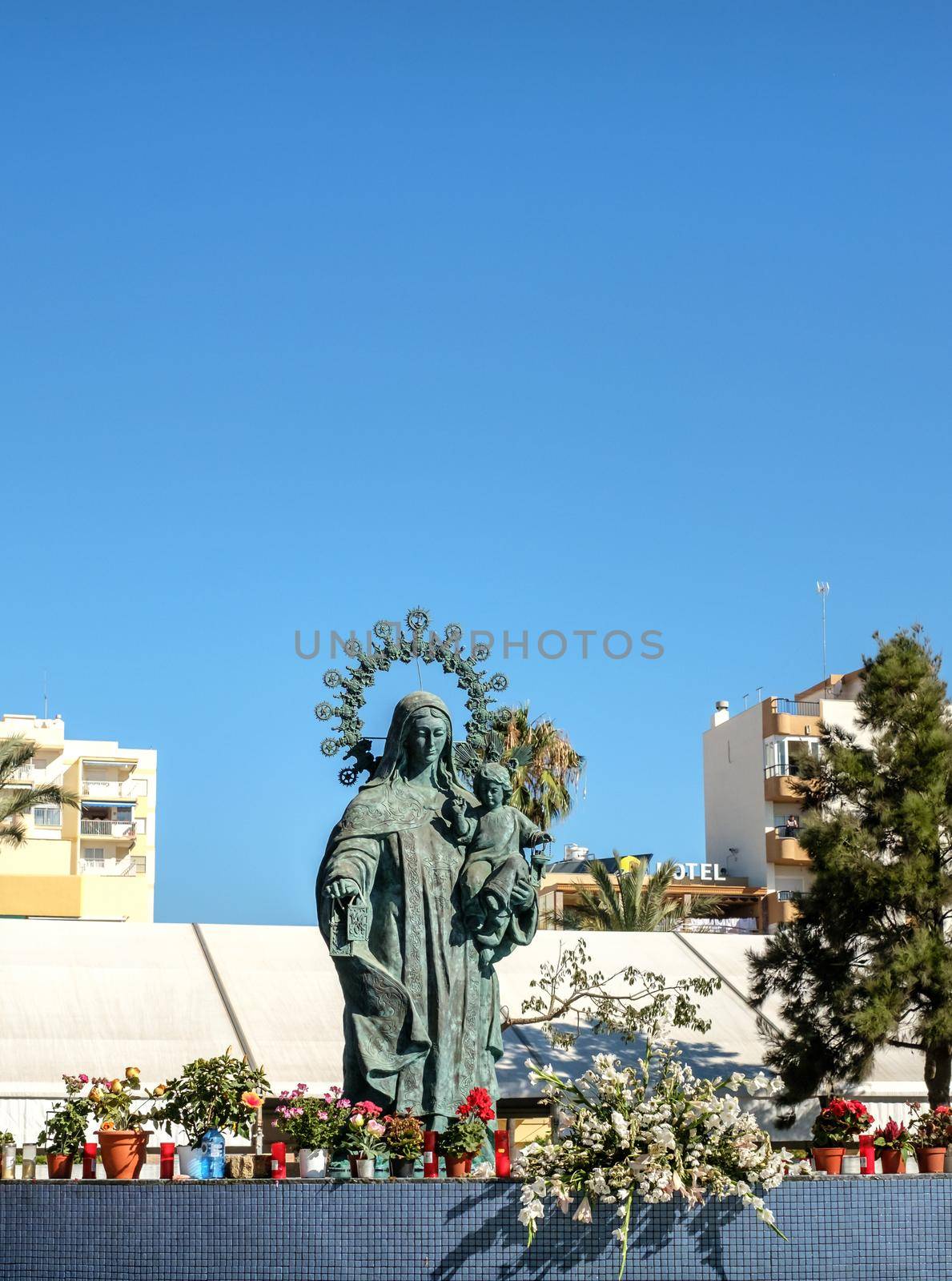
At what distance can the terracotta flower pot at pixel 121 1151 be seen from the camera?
10.0m

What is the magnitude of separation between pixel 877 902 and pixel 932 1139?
880 centimetres

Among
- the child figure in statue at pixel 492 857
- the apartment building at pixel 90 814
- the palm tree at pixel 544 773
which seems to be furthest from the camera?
the apartment building at pixel 90 814

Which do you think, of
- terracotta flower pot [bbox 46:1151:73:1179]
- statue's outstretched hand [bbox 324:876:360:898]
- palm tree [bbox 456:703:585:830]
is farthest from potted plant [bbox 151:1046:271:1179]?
palm tree [bbox 456:703:585:830]

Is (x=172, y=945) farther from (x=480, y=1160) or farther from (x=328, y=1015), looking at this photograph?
(x=480, y=1160)

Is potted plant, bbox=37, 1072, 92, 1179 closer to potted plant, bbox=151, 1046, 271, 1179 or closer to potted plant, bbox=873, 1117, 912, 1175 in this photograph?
potted plant, bbox=151, 1046, 271, 1179

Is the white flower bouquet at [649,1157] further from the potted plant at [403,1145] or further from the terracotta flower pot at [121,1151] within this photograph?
the terracotta flower pot at [121,1151]

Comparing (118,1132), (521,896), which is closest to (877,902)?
(521,896)

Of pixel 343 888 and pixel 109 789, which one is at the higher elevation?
pixel 109 789

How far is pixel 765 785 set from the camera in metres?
47.2

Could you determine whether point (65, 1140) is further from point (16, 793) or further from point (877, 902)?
point (16, 793)

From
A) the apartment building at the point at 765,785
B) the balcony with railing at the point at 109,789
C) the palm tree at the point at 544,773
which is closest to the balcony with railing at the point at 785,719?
the apartment building at the point at 765,785

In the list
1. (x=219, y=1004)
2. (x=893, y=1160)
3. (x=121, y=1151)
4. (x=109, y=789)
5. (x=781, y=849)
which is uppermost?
(x=109, y=789)

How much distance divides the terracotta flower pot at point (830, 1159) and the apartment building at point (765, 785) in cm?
3498

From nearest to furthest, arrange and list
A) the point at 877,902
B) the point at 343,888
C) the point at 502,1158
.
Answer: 1. the point at 502,1158
2. the point at 343,888
3. the point at 877,902
